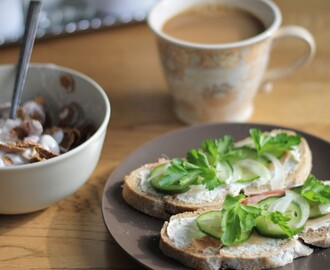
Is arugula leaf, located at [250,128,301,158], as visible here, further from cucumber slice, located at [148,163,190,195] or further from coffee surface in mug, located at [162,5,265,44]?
coffee surface in mug, located at [162,5,265,44]

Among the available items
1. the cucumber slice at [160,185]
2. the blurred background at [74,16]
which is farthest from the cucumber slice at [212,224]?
the blurred background at [74,16]

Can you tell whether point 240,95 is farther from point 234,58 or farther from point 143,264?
point 143,264

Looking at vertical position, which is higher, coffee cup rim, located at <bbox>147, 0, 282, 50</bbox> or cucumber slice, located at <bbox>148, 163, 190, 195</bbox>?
coffee cup rim, located at <bbox>147, 0, 282, 50</bbox>

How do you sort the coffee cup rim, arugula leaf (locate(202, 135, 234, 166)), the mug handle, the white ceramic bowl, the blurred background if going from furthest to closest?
1. the blurred background
2. the mug handle
3. the coffee cup rim
4. arugula leaf (locate(202, 135, 234, 166))
5. the white ceramic bowl

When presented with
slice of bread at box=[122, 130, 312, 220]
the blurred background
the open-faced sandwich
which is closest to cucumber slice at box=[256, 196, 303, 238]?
the open-faced sandwich

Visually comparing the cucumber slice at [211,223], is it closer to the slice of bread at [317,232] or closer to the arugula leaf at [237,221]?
the arugula leaf at [237,221]

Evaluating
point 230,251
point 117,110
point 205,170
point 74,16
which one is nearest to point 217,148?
point 205,170
